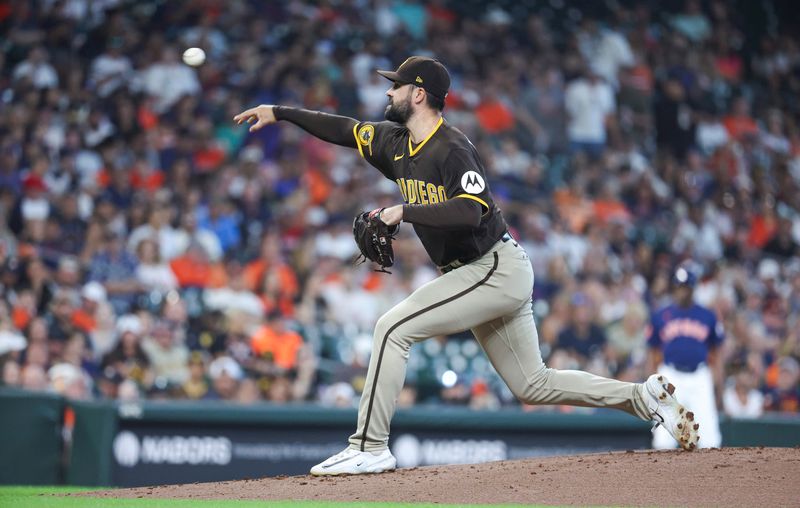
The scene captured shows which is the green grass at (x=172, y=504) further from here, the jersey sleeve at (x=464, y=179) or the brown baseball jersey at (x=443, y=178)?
the jersey sleeve at (x=464, y=179)

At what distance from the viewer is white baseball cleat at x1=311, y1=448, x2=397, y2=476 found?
568 cm

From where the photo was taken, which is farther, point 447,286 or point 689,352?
point 689,352

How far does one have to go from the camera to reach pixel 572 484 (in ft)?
18.4

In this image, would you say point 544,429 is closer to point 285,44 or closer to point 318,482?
point 318,482

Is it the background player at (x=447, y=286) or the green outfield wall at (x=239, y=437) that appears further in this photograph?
the green outfield wall at (x=239, y=437)

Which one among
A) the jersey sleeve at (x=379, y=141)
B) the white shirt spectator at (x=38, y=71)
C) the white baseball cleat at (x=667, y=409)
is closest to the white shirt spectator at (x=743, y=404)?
the white baseball cleat at (x=667, y=409)

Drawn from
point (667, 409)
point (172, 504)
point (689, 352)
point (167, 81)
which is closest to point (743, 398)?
point (689, 352)

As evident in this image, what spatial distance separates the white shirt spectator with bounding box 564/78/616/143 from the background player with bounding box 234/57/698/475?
10.3 metres

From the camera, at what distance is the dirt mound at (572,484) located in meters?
5.34

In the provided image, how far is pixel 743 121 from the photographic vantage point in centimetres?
1733

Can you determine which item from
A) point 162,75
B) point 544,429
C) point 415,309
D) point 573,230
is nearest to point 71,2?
point 162,75

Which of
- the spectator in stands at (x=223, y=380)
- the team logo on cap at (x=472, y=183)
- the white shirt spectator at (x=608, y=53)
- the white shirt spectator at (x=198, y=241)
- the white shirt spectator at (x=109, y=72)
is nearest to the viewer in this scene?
the team logo on cap at (x=472, y=183)

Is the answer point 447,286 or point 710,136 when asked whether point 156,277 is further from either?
point 710,136

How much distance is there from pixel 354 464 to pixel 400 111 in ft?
5.74
